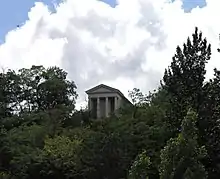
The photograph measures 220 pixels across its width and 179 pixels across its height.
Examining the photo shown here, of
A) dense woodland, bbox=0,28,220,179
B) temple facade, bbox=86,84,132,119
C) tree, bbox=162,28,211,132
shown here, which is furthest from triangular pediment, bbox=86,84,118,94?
tree, bbox=162,28,211,132

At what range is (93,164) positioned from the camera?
31391 mm

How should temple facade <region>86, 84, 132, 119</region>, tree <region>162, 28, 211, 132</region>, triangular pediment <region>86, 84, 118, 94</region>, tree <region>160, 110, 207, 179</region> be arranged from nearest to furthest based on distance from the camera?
tree <region>160, 110, 207, 179</region>, tree <region>162, 28, 211, 132</region>, temple facade <region>86, 84, 132, 119</region>, triangular pediment <region>86, 84, 118, 94</region>

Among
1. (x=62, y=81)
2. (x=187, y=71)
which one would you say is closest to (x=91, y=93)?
(x=62, y=81)

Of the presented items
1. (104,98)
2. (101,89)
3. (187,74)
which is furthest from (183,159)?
(101,89)

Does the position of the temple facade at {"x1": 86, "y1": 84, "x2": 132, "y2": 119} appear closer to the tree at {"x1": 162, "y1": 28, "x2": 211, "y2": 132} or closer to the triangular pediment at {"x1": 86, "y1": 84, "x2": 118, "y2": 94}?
the triangular pediment at {"x1": 86, "y1": 84, "x2": 118, "y2": 94}

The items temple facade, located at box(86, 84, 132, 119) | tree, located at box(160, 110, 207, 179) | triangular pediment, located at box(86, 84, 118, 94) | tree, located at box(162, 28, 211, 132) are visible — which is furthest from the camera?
triangular pediment, located at box(86, 84, 118, 94)

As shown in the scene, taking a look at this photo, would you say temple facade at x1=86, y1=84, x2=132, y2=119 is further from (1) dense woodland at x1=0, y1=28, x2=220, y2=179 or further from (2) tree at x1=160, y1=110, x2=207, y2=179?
(2) tree at x1=160, y1=110, x2=207, y2=179

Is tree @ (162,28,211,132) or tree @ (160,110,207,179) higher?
tree @ (162,28,211,132)

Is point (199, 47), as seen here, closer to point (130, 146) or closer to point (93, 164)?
point (130, 146)

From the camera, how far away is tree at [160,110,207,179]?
797 inches

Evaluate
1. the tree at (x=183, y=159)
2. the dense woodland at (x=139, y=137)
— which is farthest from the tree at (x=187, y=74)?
the tree at (x=183, y=159)

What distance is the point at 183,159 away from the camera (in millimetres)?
20375

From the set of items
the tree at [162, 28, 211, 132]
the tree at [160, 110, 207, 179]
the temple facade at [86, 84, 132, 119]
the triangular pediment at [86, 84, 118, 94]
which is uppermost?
the triangular pediment at [86, 84, 118, 94]

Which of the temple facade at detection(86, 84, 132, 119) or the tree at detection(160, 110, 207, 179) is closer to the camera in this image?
the tree at detection(160, 110, 207, 179)
